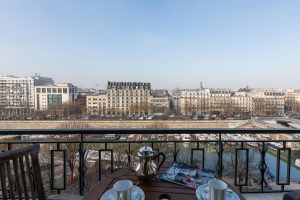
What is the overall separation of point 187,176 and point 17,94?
38225 mm

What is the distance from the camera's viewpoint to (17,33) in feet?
46.7

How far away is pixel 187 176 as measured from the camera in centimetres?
115

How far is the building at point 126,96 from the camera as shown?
115 feet

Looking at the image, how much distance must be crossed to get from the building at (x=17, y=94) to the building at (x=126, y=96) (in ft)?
42.4

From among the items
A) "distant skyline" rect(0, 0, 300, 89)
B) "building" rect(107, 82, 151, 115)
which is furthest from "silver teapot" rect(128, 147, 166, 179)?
"building" rect(107, 82, 151, 115)

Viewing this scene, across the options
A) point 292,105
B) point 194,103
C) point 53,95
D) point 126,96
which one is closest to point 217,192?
point 126,96

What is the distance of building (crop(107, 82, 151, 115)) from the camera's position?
35.1 m

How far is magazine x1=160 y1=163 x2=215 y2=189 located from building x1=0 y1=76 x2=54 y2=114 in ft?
99.1

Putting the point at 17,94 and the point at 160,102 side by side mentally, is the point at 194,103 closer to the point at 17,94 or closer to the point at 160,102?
the point at 160,102

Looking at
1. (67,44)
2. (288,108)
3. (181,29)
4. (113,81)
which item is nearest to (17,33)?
(67,44)

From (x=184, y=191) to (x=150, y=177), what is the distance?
0.66ft

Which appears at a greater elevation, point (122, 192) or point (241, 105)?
point (122, 192)

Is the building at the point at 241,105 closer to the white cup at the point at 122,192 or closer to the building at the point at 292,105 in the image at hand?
the building at the point at 292,105

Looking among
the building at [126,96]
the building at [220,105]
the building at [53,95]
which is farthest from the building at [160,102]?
the building at [53,95]
